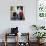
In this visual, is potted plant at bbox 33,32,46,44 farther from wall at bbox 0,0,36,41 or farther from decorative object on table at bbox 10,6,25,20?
decorative object on table at bbox 10,6,25,20

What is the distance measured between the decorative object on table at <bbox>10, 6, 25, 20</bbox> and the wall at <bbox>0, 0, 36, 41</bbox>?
4.4 inches

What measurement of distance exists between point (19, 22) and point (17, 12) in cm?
39

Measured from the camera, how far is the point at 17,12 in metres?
6.16

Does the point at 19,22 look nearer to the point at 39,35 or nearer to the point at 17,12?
the point at 17,12

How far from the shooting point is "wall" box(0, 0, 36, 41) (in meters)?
6.14

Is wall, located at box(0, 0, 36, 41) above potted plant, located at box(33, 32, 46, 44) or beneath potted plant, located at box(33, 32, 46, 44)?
above

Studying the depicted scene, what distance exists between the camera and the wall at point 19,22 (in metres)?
6.14

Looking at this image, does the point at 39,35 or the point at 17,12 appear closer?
the point at 39,35

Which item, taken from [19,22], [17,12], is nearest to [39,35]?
[19,22]

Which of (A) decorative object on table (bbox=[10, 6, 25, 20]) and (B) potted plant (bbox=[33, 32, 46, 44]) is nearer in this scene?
(B) potted plant (bbox=[33, 32, 46, 44])

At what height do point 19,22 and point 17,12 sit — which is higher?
point 17,12

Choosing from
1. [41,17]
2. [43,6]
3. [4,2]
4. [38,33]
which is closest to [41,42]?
[38,33]

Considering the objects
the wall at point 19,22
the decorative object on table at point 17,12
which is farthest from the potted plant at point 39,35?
the decorative object on table at point 17,12

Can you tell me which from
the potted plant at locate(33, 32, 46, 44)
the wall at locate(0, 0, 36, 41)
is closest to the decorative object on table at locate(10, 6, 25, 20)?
the wall at locate(0, 0, 36, 41)
